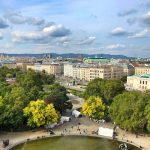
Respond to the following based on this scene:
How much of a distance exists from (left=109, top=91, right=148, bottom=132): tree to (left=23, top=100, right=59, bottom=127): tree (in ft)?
34.6

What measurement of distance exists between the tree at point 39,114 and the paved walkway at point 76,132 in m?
1.66

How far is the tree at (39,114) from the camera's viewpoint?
2037 inches

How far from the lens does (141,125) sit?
4928 centimetres

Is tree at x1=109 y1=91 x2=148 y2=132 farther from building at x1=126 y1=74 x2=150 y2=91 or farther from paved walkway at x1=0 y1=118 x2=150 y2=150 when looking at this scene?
building at x1=126 y1=74 x2=150 y2=91

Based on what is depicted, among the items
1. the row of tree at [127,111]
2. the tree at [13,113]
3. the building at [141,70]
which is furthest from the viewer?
the building at [141,70]

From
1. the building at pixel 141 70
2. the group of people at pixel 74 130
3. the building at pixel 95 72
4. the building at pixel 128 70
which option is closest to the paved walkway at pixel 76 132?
the group of people at pixel 74 130

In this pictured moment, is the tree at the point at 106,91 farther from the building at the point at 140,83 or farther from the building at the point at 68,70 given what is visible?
the building at the point at 68,70

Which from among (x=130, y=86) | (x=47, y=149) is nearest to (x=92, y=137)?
(x=47, y=149)

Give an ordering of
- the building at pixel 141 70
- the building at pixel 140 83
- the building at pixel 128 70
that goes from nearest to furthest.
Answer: the building at pixel 140 83, the building at pixel 141 70, the building at pixel 128 70

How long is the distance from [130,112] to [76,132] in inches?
384

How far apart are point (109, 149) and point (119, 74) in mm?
115431

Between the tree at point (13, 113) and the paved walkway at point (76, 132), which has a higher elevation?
the tree at point (13, 113)

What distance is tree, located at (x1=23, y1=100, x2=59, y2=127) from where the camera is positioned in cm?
5175

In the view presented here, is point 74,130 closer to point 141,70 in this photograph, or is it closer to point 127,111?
point 127,111
